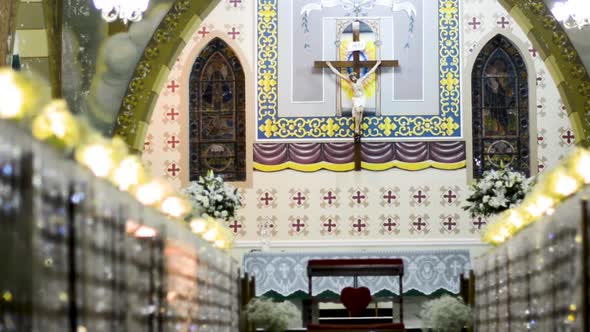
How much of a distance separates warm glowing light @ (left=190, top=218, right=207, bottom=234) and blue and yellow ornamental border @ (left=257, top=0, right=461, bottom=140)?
25.9 feet

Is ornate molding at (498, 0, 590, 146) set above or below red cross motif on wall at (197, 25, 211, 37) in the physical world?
below

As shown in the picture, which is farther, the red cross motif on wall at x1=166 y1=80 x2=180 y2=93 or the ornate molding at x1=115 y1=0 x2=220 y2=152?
the red cross motif on wall at x1=166 y1=80 x2=180 y2=93

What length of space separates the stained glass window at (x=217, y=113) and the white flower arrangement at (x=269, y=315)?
5.83 m

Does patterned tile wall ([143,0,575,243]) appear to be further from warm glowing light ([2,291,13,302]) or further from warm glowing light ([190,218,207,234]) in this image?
warm glowing light ([2,291,13,302])

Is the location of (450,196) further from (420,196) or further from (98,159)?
(98,159)

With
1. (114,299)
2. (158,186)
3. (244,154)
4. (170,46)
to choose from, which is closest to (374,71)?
(244,154)

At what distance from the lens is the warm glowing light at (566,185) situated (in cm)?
669

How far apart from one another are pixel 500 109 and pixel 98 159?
13.6 metres

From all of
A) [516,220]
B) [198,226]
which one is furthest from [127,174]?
[516,220]

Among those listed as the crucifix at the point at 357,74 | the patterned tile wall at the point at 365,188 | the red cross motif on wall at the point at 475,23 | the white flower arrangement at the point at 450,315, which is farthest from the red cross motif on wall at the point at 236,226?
the white flower arrangement at the point at 450,315

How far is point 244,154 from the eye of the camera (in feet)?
62.3

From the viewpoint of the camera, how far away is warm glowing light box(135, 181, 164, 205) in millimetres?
7443

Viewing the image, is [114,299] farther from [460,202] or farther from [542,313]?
[460,202]

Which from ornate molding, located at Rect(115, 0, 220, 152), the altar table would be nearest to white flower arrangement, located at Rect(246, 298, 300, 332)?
ornate molding, located at Rect(115, 0, 220, 152)
